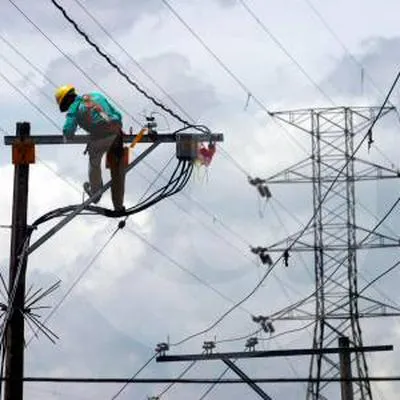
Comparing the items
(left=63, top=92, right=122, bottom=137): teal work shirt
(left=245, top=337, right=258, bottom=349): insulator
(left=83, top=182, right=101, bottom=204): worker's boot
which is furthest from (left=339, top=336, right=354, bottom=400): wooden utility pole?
(left=63, top=92, right=122, bottom=137): teal work shirt

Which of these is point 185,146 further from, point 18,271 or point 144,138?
point 18,271

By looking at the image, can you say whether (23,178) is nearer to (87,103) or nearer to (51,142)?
(51,142)

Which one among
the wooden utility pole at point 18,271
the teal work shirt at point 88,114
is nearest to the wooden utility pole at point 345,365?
the wooden utility pole at point 18,271

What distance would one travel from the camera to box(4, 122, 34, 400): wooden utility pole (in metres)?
20.5

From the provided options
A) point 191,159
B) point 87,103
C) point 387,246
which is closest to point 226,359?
point 191,159

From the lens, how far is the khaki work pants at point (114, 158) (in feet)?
65.3

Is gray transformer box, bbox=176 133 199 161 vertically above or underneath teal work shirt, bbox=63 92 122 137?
above

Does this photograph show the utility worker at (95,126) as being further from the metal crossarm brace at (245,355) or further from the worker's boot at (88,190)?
the metal crossarm brace at (245,355)

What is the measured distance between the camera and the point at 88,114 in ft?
64.1

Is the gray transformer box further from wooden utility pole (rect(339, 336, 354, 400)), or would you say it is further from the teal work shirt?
wooden utility pole (rect(339, 336, 354, 400))

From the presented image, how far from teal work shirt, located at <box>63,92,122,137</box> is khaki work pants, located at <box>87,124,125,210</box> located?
0.50ft

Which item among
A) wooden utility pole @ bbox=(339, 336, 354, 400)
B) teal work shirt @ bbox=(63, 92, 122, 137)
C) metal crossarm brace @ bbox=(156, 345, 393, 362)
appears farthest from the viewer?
wooden utility pole @ bbox=(339, 336, 354, 400)

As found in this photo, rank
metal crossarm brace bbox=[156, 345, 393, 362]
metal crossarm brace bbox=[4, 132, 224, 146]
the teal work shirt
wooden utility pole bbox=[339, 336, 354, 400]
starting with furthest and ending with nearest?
wooden utility pole bbox=[339, 336, 354, 400]
metal crossarm brace bbox=[156, 345, 393, 362]
metal crossarm brace bbox=[4, 132, 224, 146]
the teal work shirt

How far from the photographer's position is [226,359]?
29703 millimetres
